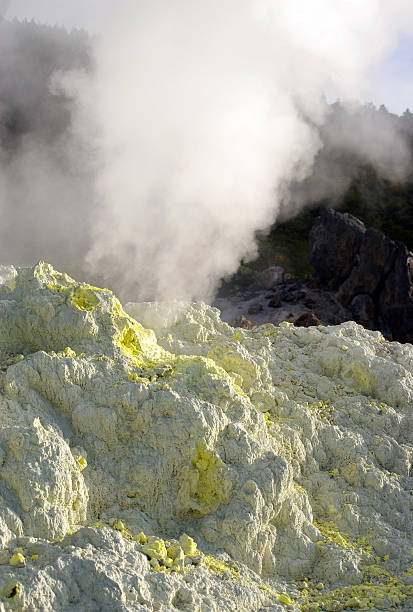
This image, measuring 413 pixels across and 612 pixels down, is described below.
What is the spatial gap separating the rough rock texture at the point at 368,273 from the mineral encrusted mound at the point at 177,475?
604 inches

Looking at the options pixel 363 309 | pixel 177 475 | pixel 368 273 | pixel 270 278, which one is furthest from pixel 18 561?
pixel 270 278

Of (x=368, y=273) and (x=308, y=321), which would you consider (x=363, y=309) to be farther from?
(x=308, y=321)

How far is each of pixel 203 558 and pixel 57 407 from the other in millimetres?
1739

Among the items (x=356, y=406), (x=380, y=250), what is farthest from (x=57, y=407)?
(x=380, y=250)

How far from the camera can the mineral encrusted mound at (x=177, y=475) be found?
12.5 ft

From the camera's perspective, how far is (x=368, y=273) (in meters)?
23.1

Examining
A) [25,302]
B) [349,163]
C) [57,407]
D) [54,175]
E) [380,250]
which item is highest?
[349,163]

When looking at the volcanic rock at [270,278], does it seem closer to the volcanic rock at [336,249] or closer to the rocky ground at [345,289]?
the rocky ground at [345,289]

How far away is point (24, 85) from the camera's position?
45031mm

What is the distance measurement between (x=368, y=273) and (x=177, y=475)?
19.5m

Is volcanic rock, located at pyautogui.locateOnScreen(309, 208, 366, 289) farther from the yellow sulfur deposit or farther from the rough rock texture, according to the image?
the yellow sulfur deposit

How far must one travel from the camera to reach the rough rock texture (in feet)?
71.9

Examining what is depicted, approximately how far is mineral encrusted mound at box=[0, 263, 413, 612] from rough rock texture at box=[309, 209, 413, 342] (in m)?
15.3

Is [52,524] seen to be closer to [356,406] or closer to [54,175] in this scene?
[356,406]
